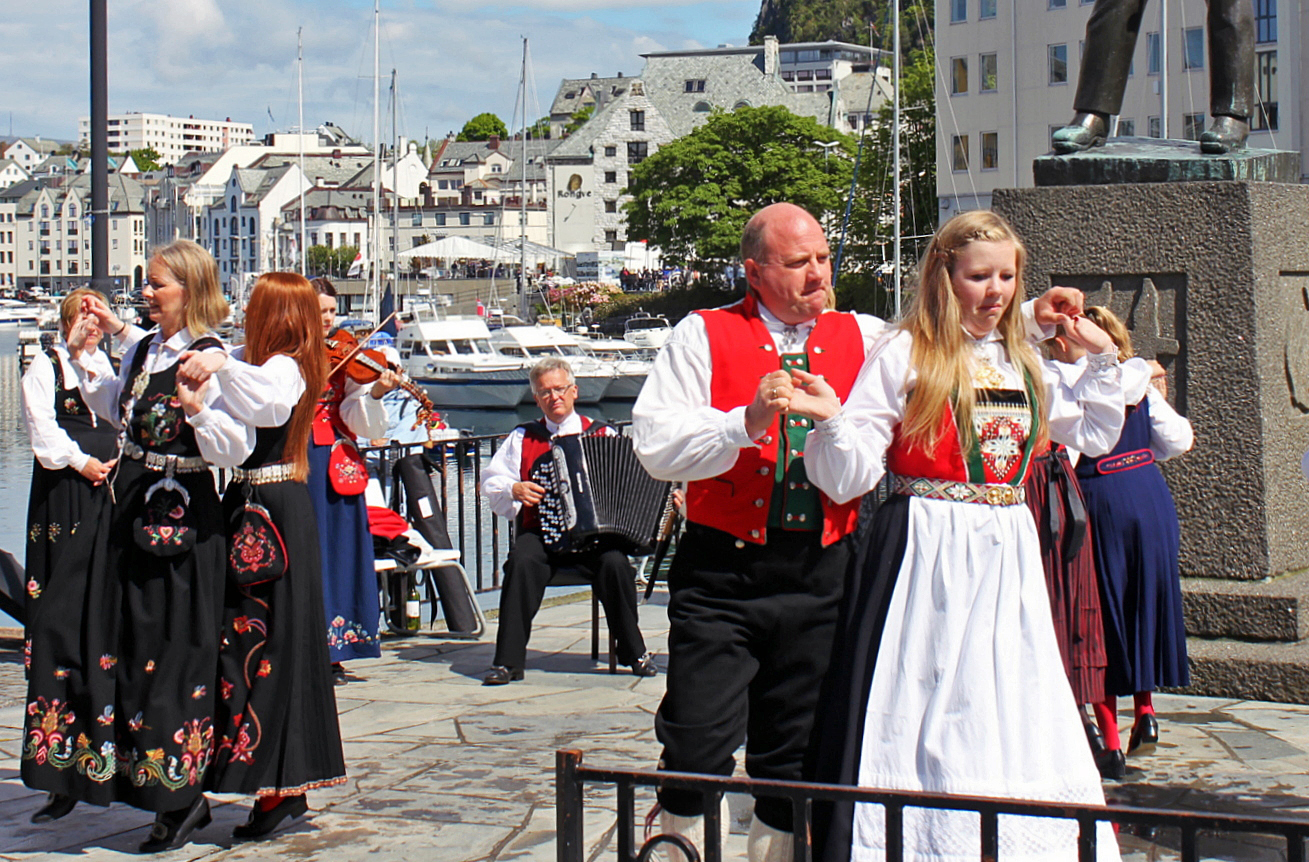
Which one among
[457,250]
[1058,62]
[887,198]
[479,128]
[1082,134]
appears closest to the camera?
[1082,134]

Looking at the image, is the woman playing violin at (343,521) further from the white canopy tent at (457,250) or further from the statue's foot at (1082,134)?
the white canopy tent at (457,250)

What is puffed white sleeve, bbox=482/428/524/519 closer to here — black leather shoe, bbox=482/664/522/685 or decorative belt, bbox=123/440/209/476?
black leather shoe, bbox=482/664/522/685

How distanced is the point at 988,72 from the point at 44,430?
53.3 meters

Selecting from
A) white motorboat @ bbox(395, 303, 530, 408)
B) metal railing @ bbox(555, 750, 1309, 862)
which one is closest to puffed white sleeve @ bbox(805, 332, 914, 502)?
metal railing @ bbox(555, 750, 1309, 862)

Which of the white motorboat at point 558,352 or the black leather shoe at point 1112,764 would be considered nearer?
the black leather shoe at point 1112,764

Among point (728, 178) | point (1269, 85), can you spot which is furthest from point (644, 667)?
point (728, 178)

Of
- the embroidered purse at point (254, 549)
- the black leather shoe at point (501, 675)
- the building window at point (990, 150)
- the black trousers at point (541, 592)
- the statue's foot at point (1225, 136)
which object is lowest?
the black leather shoe at point (501, 675)

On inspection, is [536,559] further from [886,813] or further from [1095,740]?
[886,813]

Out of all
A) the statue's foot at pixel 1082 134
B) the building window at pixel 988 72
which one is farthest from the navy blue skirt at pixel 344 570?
the building window at pixel 988 72

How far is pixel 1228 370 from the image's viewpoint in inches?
266

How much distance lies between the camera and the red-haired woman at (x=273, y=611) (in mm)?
5094

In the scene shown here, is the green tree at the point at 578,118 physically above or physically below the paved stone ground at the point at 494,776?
above

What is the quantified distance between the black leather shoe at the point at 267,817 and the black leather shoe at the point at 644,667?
2784 millimetres

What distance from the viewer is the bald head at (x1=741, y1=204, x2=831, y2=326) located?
407 centimetres
